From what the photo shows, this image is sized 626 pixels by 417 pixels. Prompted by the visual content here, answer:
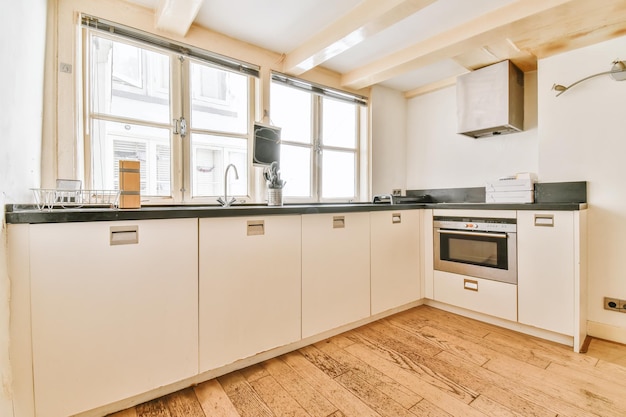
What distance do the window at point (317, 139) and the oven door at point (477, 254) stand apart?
1245mm

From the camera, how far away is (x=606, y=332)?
2168mm

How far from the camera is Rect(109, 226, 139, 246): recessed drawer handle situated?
1353 millimetres

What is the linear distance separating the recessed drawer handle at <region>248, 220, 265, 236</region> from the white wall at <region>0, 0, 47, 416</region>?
3.34 feet

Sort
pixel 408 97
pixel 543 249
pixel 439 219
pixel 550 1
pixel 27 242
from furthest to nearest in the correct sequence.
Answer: pixel 408 97 < pixel 439 219 < pixel 543 249 < pixel 550 1 < pixel 27 242

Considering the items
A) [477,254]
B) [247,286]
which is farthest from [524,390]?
[247,286]

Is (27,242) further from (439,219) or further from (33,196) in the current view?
(439,219)

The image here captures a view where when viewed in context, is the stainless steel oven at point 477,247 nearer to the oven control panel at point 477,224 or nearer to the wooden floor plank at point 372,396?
the oven control panel at point 477,224

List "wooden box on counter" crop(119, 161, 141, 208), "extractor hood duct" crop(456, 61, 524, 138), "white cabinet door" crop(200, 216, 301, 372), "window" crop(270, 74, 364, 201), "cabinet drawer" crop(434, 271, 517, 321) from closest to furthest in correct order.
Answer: "wooden box on counter" crop(119, 161, 141, 208)
"white cabinet door" crop(200, 216, 301, 372)
"cabinet drawer" crop(434, 271, 517, 321)
"extractor hood duct" crop(456, 61, 524, 138)
"window" crop(270, 74, 364, 201)

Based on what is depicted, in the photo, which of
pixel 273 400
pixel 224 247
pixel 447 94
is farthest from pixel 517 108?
pixel 273 400

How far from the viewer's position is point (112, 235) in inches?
53.2

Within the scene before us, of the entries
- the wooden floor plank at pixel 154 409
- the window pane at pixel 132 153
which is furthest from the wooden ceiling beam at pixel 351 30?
the wooden floor plank at pixel 154 409

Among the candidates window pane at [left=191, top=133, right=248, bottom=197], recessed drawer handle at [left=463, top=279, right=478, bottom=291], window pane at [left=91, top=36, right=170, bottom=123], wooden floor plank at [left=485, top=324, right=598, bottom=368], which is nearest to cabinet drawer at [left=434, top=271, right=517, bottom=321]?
recessed drawer handle at [left=463, top=279, right=478, bottom=291]

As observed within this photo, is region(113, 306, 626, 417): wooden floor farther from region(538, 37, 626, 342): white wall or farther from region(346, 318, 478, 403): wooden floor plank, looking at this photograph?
region(538, 37, 626, 342): white wall

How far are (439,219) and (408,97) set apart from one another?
196 cm
